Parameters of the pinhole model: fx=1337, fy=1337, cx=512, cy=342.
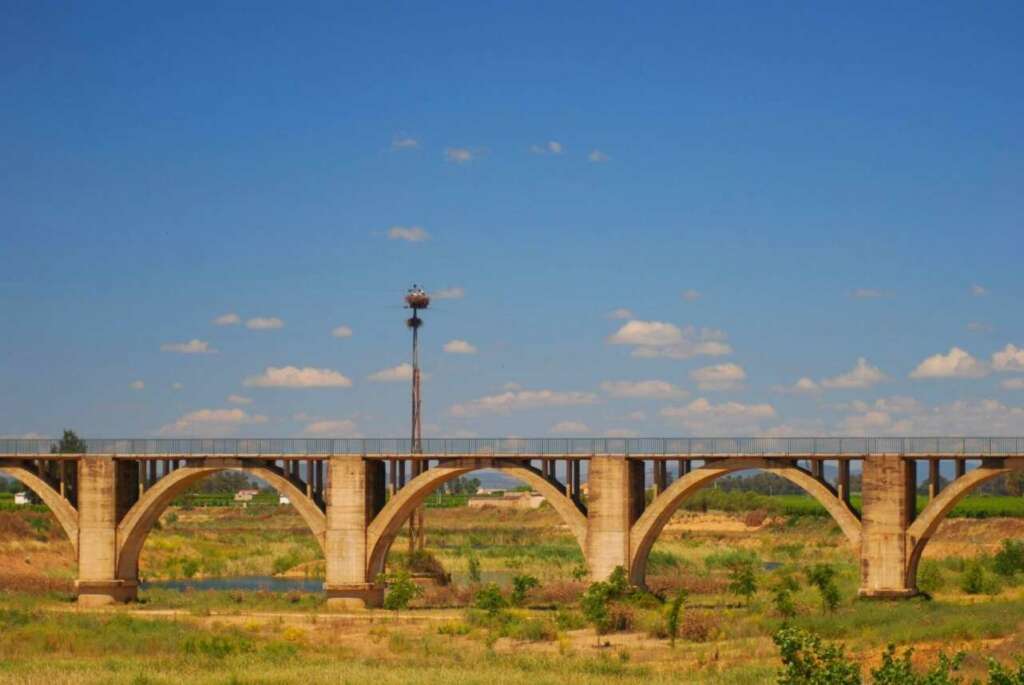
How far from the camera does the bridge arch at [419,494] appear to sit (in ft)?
172

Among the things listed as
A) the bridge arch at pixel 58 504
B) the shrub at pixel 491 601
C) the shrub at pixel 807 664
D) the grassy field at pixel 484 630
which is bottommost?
the grassy field at pixel 484 630

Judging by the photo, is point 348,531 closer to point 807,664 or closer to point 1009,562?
point 1009,562

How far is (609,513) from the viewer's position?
50781mm

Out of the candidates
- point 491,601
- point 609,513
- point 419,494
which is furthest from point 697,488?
point 419,494

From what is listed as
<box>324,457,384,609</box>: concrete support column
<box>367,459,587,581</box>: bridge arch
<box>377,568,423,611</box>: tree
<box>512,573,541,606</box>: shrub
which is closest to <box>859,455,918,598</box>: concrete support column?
<box>367,459,587,581</box>: bridge arch

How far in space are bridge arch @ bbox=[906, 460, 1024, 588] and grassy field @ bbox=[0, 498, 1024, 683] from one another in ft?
6.46

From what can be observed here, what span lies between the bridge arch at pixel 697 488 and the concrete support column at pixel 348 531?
424 inches

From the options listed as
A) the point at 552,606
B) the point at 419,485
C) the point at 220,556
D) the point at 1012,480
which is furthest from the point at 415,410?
the point at 1012,480

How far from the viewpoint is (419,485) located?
5347cm

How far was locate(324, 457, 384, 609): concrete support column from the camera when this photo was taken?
175 feet

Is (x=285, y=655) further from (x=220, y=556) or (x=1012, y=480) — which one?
(x=1012, y=480)

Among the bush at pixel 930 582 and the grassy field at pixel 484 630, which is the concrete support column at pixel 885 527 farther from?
the bush at pixel 930 582

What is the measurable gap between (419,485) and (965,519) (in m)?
47.9

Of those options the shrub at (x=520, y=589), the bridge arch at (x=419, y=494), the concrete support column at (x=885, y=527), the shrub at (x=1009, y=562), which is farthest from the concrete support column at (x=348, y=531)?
the shrub at (x=1009, y=562)
